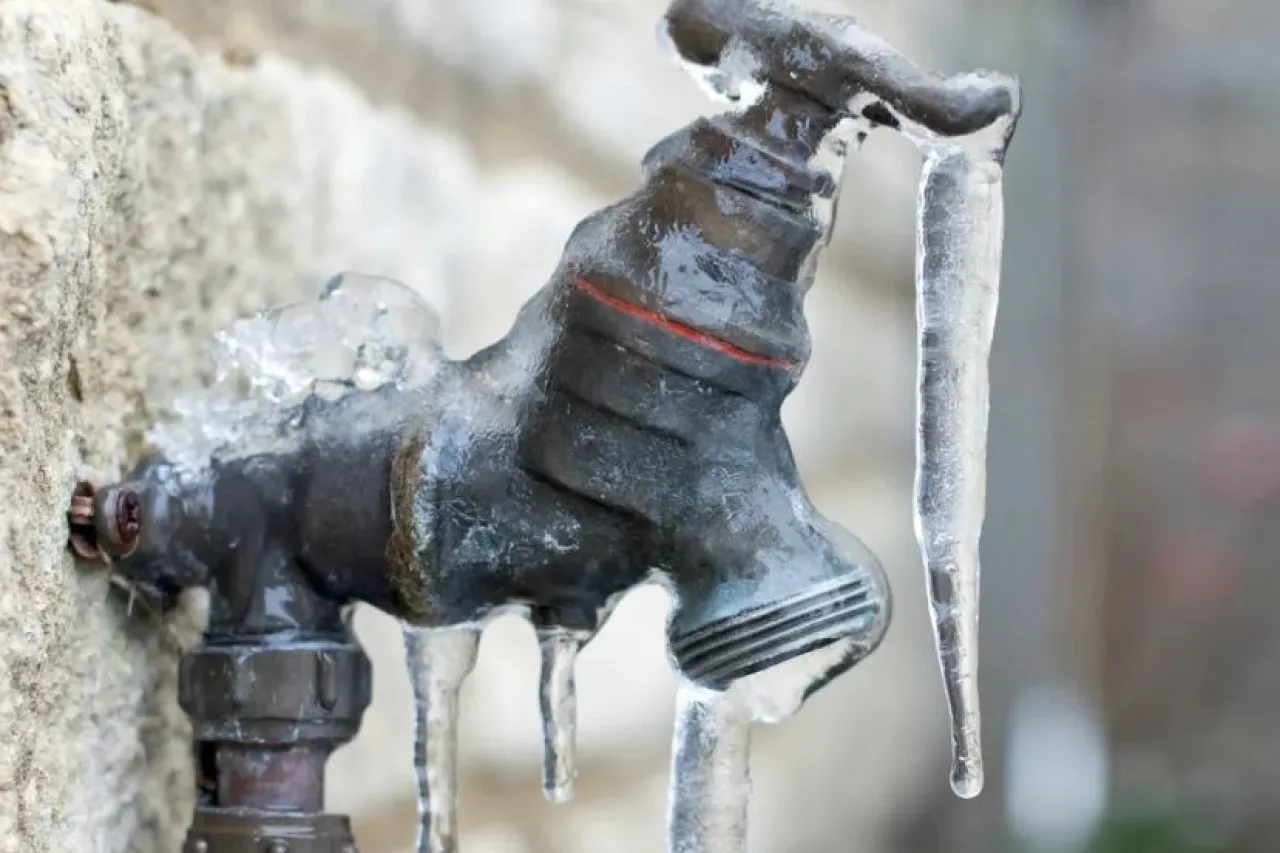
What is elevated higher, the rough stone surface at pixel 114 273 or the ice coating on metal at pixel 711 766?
the rough stone surface at pixel 114 273

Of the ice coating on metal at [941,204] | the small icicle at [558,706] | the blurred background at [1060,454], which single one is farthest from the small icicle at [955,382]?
the blurred background at [1060,454]

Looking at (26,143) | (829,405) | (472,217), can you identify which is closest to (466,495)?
(26,143)

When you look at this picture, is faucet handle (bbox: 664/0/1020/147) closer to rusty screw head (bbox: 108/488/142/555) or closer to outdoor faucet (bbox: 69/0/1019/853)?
outdoor faucet (bbox: 69/0/1019/853)

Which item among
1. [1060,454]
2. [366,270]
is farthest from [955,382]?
[1060,454]

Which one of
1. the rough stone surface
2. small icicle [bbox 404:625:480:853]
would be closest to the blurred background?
the rough stone surface

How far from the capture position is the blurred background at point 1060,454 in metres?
0.75

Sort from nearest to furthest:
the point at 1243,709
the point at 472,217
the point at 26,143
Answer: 1. the point at 26,143
2. the point at 472,217
3. the point at 1243,709

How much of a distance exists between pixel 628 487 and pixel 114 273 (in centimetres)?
18

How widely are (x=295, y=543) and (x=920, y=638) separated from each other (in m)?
0.62

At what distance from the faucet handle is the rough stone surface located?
0.54 feet

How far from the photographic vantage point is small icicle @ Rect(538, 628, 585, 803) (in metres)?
0.41

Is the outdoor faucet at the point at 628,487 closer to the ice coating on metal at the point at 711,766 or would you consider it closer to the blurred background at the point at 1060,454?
the ice coating on metal at the point at 711,766

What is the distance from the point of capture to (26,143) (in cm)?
34

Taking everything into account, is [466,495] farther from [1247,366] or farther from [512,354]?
[1247,366]
